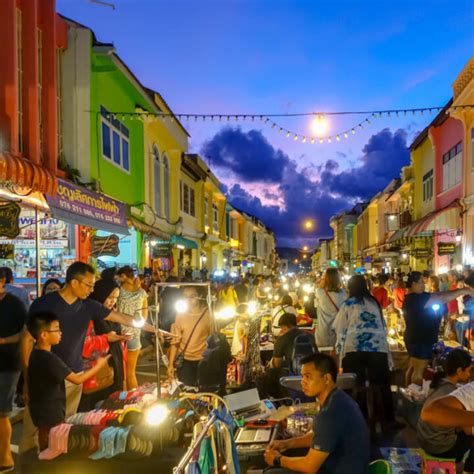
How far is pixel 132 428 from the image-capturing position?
16.1ft

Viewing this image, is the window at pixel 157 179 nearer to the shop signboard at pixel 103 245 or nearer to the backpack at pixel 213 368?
the shop signboard at pixel 103 245

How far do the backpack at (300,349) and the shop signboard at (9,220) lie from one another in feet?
15.1

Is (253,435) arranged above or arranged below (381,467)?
below

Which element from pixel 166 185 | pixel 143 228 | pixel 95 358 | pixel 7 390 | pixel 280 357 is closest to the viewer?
pixel 7 390

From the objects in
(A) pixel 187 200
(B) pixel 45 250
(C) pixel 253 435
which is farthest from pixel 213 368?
(A) pixel 187 200

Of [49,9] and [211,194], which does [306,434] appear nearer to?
[49,9]

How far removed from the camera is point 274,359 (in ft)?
24.3

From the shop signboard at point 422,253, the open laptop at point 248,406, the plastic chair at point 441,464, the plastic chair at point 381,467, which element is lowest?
the plastic chair at point 441,464

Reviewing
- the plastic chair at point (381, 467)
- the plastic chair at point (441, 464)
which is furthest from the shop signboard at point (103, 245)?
the plastic chair at point (381, 467)

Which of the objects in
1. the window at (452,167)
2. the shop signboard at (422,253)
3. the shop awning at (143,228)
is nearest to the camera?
the shop awning at (143,228)

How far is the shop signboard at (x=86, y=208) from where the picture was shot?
902 centimetres

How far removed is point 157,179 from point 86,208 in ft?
35.3

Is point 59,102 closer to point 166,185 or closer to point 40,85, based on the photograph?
point 40,85

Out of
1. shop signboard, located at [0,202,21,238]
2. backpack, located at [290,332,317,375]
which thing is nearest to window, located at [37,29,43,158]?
shop signboard, located at [0,202,21,238]
